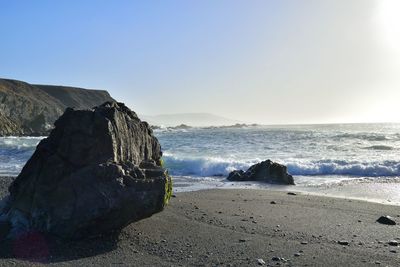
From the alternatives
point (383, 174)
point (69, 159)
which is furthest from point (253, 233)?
point (383, 174)

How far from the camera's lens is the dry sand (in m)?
5.53

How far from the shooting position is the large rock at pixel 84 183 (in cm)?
596

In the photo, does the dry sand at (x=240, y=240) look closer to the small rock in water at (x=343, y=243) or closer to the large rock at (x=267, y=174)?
the small rock in water at (x=343, y=243)

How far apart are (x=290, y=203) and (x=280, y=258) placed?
4.81 metres

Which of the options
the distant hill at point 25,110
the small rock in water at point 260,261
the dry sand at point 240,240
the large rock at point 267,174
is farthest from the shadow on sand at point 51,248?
the distant hill at point 25,110

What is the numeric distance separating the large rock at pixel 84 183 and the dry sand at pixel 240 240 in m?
0.37

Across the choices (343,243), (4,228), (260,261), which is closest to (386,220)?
(343,243)

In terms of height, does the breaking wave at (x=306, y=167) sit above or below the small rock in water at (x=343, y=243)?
above

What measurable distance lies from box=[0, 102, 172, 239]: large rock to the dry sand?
0.37 m

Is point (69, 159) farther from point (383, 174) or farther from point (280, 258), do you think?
point (383, 174)

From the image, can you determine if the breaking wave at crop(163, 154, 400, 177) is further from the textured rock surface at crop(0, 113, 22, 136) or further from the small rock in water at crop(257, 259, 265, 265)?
the textured rock surface at crop(0, 113, 22, 136)

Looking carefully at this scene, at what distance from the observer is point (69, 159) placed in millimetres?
6379

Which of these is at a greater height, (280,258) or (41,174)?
(41,174)

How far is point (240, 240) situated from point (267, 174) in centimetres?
974
